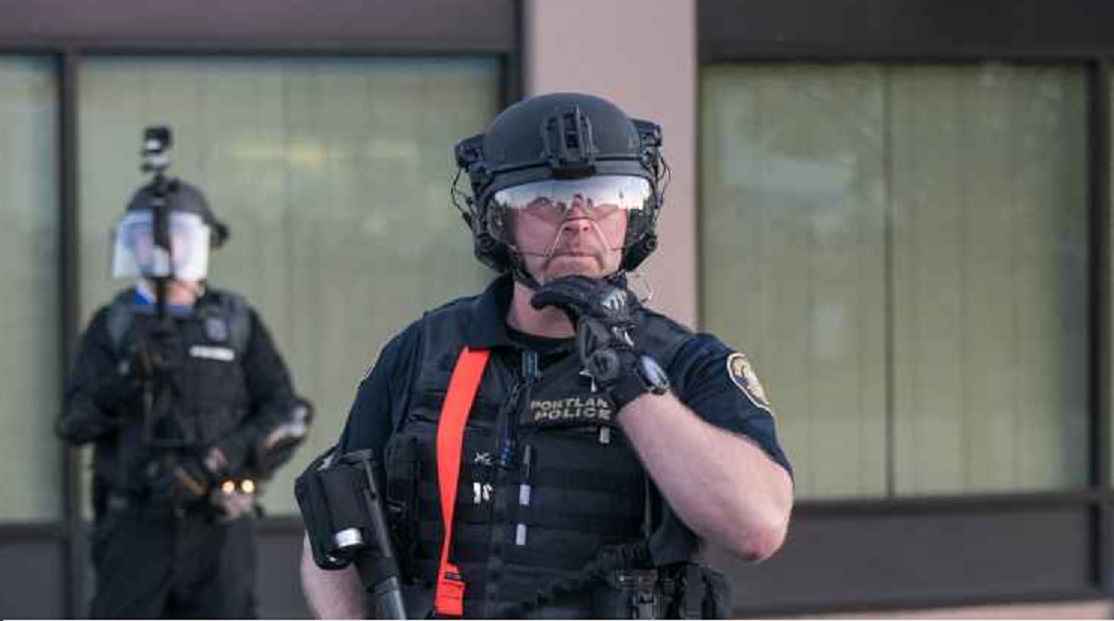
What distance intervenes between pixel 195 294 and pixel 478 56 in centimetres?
206

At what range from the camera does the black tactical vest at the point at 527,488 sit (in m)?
3.01

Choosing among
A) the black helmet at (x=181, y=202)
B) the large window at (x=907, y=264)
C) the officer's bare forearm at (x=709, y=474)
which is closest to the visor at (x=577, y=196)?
the officer's bare forearm at (x=709, y=474)

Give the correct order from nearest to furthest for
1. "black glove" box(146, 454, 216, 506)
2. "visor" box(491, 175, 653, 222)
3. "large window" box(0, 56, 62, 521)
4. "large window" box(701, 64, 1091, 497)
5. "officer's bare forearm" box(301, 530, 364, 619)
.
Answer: "visor" box(491, 175, 653, 222) < "officer's bare forearm" box(301, 530, 364, 619) < "black glove" box(146, 454, 216, 506) < "large window" box(0, 56, 62, 521) < "large window" box(701, 64, 1091, 497)

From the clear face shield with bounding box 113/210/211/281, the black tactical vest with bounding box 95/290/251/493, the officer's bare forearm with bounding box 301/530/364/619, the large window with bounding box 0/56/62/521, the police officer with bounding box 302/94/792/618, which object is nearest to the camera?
the police officer with bounding box 302/94/792/618

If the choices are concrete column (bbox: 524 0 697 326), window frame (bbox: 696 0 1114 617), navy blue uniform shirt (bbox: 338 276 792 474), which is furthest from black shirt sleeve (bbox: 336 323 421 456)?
window frame (bbox: 696 0 1114 617)

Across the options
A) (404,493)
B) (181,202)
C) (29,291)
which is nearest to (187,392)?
(181,202)

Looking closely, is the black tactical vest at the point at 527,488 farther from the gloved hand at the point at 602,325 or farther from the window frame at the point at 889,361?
the window frame at the point at 889,361

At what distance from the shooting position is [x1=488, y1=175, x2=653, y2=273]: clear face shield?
118 inches

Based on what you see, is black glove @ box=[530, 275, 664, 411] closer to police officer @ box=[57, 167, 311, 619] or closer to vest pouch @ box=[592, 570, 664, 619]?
vest pouch @ box=[592, 570, 664, 619]

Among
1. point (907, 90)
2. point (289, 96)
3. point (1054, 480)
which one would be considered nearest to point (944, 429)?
point (1054, 480)

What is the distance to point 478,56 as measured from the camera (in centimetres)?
859

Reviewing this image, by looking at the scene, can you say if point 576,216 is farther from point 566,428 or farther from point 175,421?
point 175,421

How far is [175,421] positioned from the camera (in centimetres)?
683

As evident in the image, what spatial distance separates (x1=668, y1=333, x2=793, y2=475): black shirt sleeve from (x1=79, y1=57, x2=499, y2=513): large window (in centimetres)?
564
